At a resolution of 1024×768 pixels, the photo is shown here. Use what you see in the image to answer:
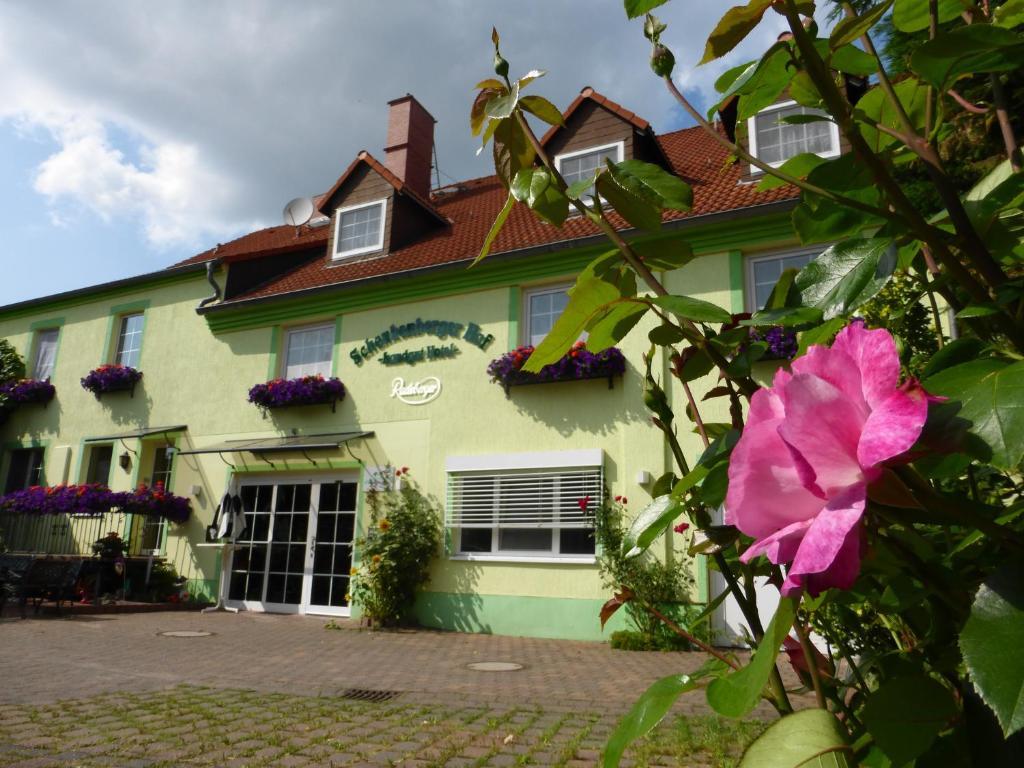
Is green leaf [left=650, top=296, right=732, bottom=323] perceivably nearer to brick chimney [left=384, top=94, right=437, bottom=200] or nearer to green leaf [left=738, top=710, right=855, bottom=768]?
green leaf [left=738, top=710, right=855, bottom=768]

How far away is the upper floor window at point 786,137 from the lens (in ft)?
32.4

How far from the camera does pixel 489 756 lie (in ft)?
12.4

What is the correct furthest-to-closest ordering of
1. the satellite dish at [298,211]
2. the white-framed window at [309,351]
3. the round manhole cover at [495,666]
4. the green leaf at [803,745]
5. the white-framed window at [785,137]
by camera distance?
the satellite dish at [298,211], the white-framed window at [309,351], the white-framed window at [785,137], the round manhole cover at [495,666], the green leaf at [803,745]

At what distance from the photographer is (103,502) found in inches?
480

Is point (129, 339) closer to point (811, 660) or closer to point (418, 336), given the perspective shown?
point (418, 336)

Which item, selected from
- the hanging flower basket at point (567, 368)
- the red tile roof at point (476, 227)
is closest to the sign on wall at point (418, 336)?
the hanging flower basket at point (567, 368)

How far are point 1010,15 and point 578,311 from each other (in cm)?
61

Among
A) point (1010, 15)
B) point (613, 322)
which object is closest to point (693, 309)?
point (613, 322)

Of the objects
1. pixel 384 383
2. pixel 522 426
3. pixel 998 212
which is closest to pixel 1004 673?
pixel 998 212

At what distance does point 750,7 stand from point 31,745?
486cm

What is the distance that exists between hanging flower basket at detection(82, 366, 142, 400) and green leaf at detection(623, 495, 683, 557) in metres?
15.2

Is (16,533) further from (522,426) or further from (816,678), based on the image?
(816,678)

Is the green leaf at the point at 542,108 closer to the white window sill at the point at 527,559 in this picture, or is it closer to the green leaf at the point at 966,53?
the green leaf at the point at 966,53

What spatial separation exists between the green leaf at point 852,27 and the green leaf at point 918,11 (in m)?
0.14
